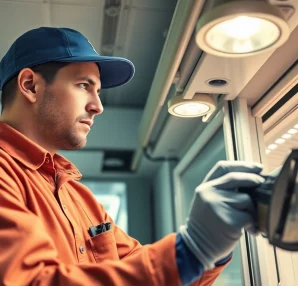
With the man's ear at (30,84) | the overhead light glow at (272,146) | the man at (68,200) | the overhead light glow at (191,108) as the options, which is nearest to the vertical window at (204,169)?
the overhead light glow at (191,108)

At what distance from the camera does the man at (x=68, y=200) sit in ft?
3.24

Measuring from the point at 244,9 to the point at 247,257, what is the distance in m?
0.99

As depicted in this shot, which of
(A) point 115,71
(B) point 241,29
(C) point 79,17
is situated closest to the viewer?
(B) point 241,29

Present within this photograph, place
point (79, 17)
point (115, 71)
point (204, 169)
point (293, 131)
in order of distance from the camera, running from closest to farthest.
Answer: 1. point (115, 71)
2. point (293, 131)
3. point (79, 17)
4. point (204, 169)

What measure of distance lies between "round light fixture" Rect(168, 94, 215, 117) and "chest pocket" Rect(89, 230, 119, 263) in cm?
74

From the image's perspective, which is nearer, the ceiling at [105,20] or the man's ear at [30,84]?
the man's ear at [30,84]

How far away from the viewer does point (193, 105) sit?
6.62ft

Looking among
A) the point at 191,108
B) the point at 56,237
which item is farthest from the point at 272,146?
the point at 56,237

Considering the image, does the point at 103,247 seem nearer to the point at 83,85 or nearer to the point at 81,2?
the point at 83,85

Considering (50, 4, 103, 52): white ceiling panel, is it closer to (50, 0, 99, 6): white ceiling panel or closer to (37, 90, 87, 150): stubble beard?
(50, 0, 99, 6): white ceiling panel

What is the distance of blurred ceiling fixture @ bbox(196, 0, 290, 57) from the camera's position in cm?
127

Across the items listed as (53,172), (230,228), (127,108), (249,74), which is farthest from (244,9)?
Answer: (127,108)

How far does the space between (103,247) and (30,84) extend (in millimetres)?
561

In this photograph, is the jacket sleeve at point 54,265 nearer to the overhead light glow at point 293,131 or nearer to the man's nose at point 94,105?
the man's nose at point 94,105
